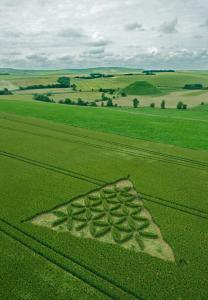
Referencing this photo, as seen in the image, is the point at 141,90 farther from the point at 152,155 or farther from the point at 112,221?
the point at 112,221

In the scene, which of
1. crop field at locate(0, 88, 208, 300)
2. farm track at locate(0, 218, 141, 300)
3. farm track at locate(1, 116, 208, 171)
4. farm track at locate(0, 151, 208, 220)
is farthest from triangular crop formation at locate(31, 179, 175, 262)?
farm track at locate(1, 116, 208, 171)

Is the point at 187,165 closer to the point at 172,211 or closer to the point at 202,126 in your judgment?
the point at 172,211

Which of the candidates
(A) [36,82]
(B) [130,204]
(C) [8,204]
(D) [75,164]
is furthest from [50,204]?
(A) [36,82]

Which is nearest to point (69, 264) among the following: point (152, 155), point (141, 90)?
point (152, 155)

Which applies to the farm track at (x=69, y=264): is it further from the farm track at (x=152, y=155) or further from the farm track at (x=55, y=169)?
the farm track at (x=152, y=155)

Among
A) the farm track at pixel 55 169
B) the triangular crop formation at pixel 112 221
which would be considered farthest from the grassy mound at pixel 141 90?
the triangular crop formation at pixel 112 221
